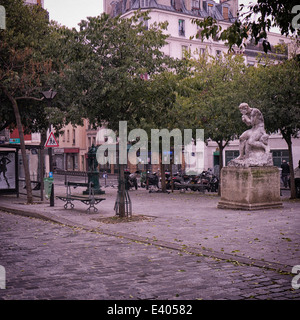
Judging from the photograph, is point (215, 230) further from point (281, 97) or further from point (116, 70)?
point (281, 97)

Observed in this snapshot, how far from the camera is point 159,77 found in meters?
13.4

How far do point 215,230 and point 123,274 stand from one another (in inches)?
176

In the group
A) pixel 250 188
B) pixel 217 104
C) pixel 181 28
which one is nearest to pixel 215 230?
pixel 250 188

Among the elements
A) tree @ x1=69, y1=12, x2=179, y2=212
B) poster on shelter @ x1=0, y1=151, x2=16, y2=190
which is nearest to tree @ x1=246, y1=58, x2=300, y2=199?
tree @ x1=69, y1=12, x2=179, y2=212

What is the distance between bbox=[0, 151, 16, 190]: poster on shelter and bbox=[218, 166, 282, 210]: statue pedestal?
42.8 feet

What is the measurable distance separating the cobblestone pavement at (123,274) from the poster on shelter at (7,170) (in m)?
15.1

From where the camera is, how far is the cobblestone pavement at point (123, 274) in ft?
18.1

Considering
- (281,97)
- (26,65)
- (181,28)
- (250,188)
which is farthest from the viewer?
(181,28)

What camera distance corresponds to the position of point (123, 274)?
6.57 meters

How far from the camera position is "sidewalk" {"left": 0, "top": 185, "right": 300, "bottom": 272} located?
778 cm
